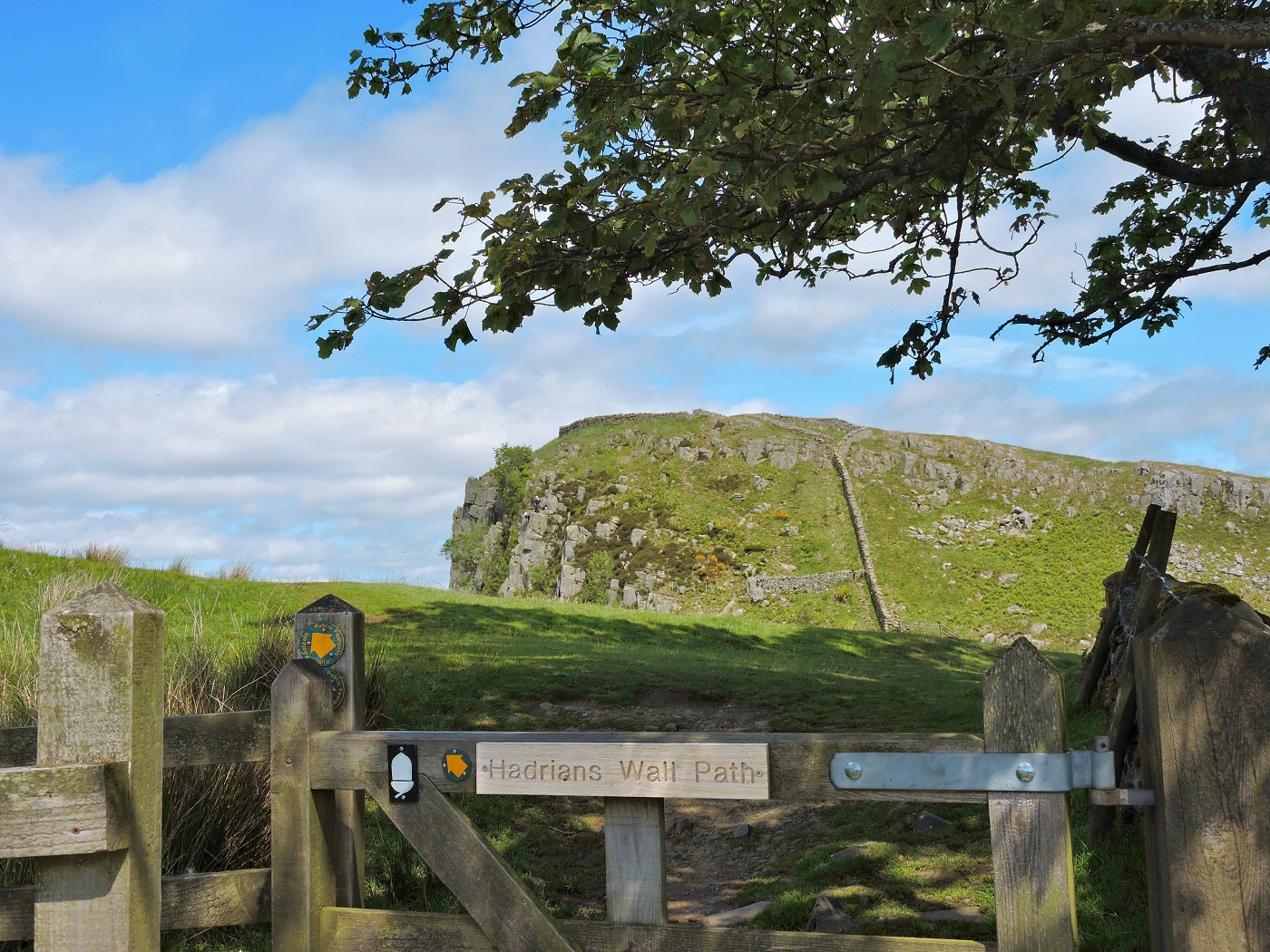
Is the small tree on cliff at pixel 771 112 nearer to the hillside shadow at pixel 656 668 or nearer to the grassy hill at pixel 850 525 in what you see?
the hillside shadow at pixel 656 668

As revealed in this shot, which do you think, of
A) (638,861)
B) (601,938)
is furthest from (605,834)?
(601,938)

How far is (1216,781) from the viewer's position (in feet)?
9.69

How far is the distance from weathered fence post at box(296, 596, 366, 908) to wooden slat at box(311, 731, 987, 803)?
0.53m

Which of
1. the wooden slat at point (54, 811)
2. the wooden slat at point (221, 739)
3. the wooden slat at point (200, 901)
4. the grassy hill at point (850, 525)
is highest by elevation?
the grassy hill at point (850, 525)

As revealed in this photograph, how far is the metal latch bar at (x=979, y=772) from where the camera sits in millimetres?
3082

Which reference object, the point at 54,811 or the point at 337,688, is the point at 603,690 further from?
the point at 54,811

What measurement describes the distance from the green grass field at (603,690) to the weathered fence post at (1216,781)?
9.12 ft

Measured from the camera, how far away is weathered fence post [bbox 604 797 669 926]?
3344 mm

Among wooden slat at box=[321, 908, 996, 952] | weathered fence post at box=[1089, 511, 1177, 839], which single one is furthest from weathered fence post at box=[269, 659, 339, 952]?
weathered fence post at box=[1089, 511, 1177, 839]

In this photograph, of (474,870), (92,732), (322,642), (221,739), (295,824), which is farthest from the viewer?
(322,642)

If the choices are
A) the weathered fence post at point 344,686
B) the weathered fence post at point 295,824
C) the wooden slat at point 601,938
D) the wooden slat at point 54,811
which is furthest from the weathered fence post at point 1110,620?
the wooden slat at point 54,811

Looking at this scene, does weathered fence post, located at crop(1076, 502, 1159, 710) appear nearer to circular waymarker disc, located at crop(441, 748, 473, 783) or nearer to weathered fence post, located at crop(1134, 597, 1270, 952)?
weathered fence post, located at crop(1134, 597, 1270, 952)

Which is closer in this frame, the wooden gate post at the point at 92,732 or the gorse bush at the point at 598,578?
the wooden gate post at the point at 92,732

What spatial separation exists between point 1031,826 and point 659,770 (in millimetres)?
1226
